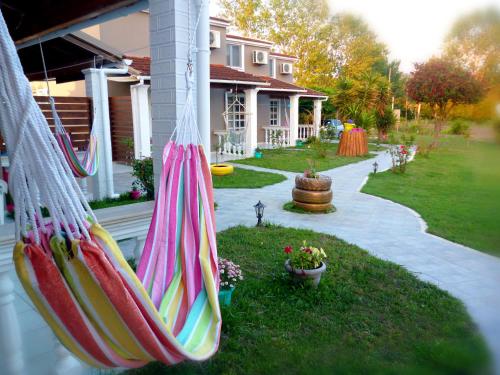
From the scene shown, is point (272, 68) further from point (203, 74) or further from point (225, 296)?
point (225, 296)

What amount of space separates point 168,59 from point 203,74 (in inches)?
17.1

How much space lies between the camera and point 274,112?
55.9 feet

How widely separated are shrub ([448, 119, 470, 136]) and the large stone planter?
5.45 m

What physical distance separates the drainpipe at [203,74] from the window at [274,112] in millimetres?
14070

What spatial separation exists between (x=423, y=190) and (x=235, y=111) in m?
8.14

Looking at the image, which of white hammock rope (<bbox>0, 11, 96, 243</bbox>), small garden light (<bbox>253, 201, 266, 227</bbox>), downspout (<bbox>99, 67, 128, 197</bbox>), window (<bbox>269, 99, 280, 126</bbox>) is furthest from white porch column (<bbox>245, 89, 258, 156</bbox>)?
white hammock rope (<bbox>0, 11, 96, 243</bbox>)

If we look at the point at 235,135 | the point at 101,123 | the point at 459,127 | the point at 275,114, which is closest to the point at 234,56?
the point at 275,114

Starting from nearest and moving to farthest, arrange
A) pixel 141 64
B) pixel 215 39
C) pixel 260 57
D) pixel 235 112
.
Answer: pixel 141 64 → pixel 235 112 → pixel 215 39 → pixel 260 57

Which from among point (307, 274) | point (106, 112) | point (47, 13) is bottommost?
point (307, 274)

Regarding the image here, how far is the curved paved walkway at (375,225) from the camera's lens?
3734 millimetres

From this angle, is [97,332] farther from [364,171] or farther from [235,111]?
[235,111]

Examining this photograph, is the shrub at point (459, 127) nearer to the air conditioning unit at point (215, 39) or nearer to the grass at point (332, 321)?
the grass at point (332, 321)

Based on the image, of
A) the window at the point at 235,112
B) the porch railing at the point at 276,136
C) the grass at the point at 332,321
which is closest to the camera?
the grass at the point at 332,321

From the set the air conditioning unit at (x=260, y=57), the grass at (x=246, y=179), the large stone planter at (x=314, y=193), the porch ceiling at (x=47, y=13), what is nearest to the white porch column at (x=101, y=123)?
the porch ceiling at (x=47, y=13)
